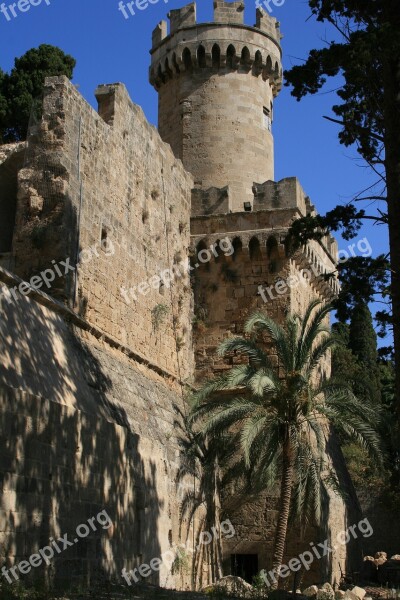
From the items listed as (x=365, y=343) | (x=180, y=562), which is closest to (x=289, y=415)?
(x=180, y=562)

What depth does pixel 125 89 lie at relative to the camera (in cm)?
1641

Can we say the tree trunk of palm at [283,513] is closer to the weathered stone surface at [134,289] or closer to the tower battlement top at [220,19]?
the weathered stone surface at [134,289]

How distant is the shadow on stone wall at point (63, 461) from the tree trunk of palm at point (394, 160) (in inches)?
152

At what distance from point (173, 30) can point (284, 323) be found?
904cm

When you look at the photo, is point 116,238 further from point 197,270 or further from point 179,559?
point 179,559

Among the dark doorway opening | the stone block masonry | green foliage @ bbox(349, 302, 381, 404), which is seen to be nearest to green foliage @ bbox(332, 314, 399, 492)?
green foliage @ bbox(349, 302, 381, 404)

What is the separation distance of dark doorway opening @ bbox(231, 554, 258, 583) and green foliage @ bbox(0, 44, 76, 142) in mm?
14793

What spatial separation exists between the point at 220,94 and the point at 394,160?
1121cm

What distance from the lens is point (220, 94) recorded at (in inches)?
837

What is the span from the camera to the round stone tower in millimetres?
20859

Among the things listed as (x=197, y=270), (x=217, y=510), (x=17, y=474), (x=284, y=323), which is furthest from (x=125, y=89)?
(x=17, y=474)

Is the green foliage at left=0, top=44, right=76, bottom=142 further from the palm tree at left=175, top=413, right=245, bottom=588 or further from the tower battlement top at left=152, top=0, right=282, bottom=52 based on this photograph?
the palm tree at left=175, top=413, right=245, bottom=588

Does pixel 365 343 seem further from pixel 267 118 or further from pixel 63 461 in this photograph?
pixel 63 461

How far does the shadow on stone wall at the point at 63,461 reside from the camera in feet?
28.7
